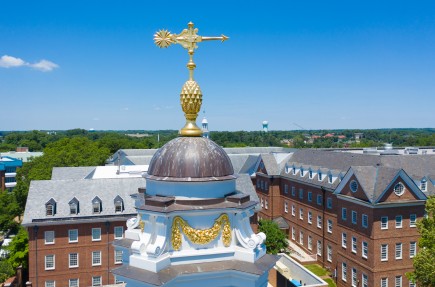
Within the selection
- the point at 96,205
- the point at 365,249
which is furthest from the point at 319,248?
the point at 96,205

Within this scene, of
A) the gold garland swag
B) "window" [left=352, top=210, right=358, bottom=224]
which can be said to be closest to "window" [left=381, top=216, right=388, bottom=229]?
"window" [left=352, top=210, right=358, bottom=224]

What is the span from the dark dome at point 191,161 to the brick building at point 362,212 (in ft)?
96.2

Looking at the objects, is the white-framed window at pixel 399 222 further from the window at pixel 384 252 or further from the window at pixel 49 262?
the window at pixel 49 262

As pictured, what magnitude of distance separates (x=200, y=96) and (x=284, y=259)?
32.9 metres

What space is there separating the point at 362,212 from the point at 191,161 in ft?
105

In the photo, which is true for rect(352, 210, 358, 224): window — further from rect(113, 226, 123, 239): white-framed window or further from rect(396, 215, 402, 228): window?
rect(113, 226, 123, 239): white-framed window

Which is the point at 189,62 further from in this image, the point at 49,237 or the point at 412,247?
the point at 412,247

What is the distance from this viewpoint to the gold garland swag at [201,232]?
945 cm

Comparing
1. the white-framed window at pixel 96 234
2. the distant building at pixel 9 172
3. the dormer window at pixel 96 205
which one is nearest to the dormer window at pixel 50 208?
the dormer window at pixel 96 205

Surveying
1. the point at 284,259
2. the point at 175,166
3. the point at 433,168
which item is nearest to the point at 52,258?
the point at 284,259

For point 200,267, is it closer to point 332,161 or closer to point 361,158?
point 361,158

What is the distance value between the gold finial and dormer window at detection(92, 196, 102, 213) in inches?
1209

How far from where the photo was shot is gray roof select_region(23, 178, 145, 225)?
37.4 meters

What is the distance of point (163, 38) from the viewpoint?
10500 mm
